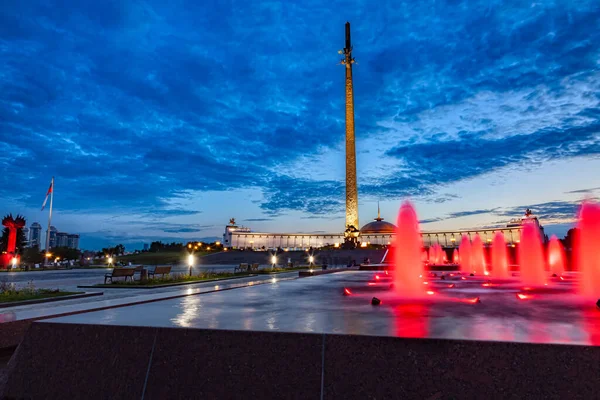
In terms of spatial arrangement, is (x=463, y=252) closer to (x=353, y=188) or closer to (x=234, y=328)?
(x=353, y=188)

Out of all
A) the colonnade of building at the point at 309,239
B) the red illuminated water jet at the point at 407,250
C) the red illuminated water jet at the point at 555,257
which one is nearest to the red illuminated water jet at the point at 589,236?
the red illuminated water jet at the point at 407,250

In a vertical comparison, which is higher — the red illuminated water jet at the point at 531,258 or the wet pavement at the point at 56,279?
the red illuminated water jet at the point at 531,258

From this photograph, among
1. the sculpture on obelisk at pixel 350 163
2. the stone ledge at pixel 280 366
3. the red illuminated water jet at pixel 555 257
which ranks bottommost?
the stone ledge at pixel 280 366

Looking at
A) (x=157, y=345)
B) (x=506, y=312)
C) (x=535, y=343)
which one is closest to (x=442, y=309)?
(x=506, y=312)

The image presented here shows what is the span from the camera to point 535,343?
3734 millimetres

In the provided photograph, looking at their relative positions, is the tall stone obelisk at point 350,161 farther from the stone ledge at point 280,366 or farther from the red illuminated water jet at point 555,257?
the stone ledge at point 280,366

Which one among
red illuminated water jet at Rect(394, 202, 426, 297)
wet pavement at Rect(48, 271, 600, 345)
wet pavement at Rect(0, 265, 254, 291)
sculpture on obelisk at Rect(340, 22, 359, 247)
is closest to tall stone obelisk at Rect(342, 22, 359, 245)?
sculpture on obelisk at Rect(340, 22, 359, 247)

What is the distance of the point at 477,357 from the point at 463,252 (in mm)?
43906

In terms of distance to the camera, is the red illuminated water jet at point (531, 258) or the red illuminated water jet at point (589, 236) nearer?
the red illuminated water jet at point (589, 236)

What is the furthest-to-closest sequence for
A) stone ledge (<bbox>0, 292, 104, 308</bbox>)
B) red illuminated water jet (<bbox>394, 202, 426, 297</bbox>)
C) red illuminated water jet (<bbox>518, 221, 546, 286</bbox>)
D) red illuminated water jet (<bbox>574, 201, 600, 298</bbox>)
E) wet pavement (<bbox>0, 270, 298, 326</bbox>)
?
1. red illuminated water jet (<bbox>518, 221, 546, 286</bbox>)
2. red illuminated water jet (<bbox>394, 202, 426, 297</bbox>)
3. red illuminated water jet (<bbox>574, 201, 600, 298</bbox>)
4. stone ledge (<bbox>0, 292, 104, 308</bbox>)
5. wet pavement (<bbox>0, 270, 298, 326</bbox>)

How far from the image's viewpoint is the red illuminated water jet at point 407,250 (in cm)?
1407

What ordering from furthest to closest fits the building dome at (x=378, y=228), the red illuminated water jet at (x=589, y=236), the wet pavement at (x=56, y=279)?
the building dome at (x=378, y=228), the wet pavement at (x=56, y=279), the red illuminated water jet at (x=589, y=236)

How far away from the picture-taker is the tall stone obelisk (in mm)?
71625

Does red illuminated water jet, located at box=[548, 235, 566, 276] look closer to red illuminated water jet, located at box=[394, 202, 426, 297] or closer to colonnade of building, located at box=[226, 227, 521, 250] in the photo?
red illuminated water jet, located at box=[394, 202, 426, 297]
